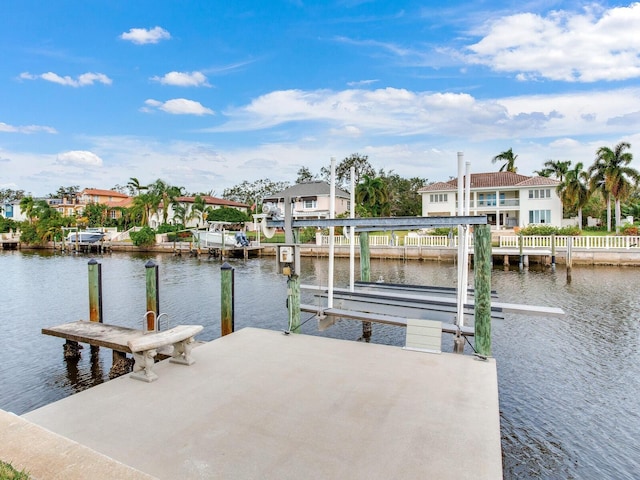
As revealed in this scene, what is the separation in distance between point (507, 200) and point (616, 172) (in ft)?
31.9

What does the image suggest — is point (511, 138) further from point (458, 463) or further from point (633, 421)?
point (458, 463)

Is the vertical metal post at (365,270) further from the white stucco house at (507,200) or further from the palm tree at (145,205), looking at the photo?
the palm tree at (145,205)

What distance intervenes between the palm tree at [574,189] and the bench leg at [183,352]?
42.7 meters

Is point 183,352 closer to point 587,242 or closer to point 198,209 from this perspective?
point 587,242

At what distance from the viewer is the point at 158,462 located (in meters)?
3.40

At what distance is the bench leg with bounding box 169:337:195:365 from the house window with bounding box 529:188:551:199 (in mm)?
43995

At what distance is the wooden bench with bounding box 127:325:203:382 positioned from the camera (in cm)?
525

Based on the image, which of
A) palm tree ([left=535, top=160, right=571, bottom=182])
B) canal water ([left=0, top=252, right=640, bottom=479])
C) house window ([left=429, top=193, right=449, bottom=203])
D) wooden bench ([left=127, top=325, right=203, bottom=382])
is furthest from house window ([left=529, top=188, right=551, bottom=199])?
wooden bench ([left=127, top=325, right=203, bottom=382])

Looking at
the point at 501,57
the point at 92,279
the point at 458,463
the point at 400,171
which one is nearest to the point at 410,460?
the point at 458,463

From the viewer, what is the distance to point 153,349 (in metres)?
5.42

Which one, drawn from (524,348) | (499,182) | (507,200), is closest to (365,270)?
(524,348)

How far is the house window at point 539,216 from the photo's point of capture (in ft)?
137

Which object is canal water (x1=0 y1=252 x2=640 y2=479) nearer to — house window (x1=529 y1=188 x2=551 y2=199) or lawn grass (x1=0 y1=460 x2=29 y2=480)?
lawn grass (x1=0 y1=460 x2=29 y2=480)

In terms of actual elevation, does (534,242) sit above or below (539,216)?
below
